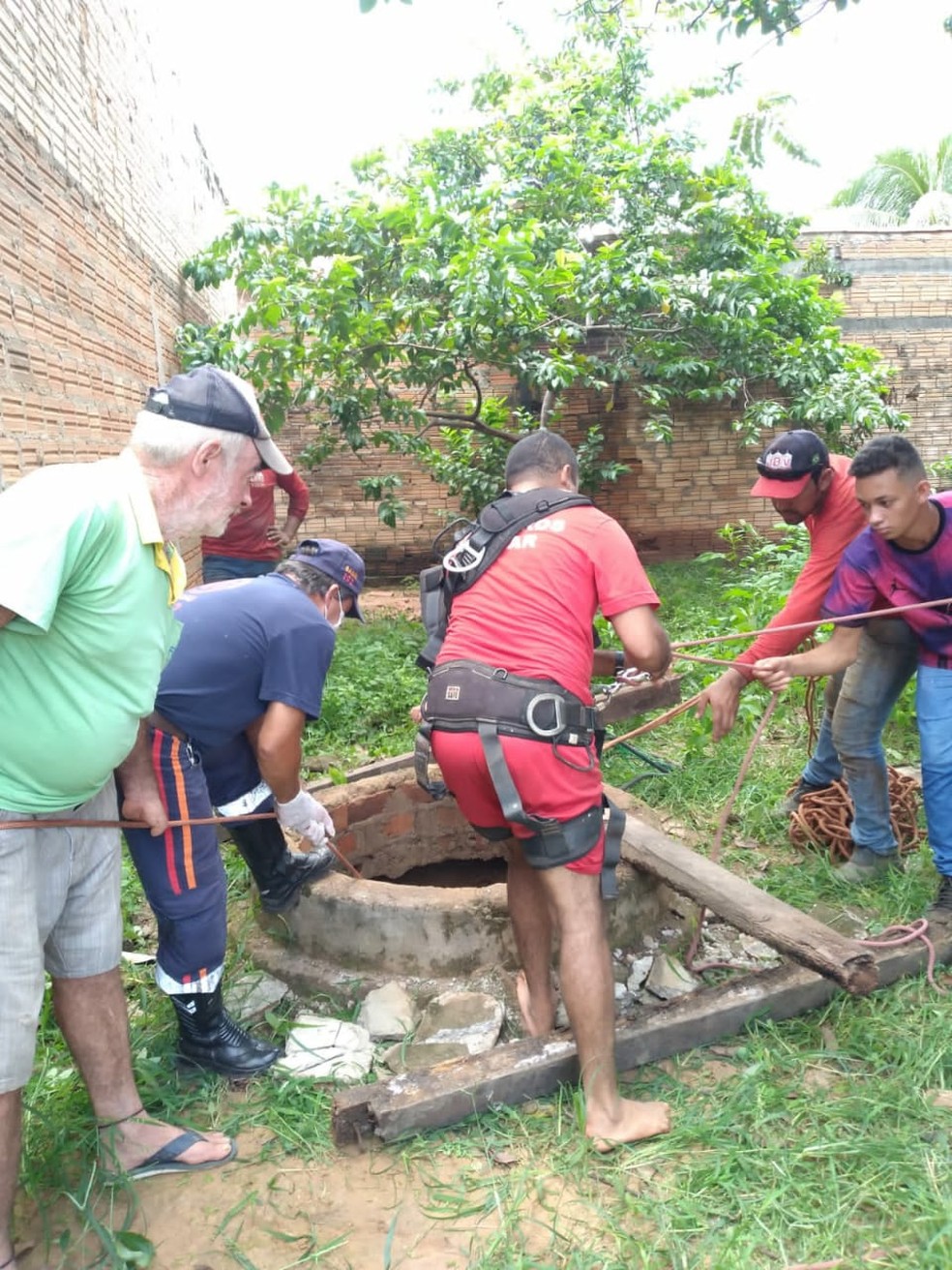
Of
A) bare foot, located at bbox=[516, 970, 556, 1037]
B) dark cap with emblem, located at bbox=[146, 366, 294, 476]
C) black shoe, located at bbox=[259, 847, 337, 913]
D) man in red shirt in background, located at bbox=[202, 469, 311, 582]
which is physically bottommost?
bare foot, located at bbox=[516, 970, 556, 1037]

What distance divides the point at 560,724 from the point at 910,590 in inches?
59.7

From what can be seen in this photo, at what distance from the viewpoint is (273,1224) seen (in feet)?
6.90

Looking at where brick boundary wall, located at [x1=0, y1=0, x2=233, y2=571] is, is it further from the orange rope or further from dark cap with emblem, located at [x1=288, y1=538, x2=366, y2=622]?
the orange rope

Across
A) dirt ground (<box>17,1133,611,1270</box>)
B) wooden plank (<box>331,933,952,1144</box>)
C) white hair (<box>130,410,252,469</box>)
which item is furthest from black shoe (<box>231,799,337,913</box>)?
white hair (<box>130,410,252,469</box>)

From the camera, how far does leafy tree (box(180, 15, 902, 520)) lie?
6496 millimetres

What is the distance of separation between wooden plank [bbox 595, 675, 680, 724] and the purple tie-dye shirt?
1.16m

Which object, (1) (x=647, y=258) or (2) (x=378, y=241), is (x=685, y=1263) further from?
(1) (x=647, y=258)

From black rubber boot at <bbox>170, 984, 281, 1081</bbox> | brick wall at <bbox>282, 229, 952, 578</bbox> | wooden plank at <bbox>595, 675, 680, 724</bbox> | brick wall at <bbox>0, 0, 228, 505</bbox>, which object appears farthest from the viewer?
→ brick wall at <bbox>282, 229, 952, 578</bbox>

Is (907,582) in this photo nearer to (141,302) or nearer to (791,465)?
(791,465)

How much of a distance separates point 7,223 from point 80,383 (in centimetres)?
96

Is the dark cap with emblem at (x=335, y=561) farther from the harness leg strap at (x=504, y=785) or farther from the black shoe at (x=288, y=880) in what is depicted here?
the black shoe at (x=288, y=880)

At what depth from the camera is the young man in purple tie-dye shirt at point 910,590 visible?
2.88 meters

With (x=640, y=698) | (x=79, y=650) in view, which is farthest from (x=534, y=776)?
(x=640, y=698)

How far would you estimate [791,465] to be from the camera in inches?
131
